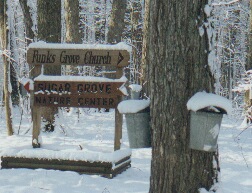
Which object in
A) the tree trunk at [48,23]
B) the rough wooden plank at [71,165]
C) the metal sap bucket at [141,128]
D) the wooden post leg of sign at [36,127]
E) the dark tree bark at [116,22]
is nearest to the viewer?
the metal sap bucket at [141,128]

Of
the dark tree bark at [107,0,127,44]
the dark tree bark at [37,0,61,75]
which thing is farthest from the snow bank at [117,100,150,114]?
the dark tree bark at [107,0,127,44]

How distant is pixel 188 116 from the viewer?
341 centimetres

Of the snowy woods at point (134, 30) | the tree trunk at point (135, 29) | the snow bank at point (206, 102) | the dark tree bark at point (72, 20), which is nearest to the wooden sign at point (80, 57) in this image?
the snow bank at point (206, 102)

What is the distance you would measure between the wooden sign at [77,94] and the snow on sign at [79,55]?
0.33 meters

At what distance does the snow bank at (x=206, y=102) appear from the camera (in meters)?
3.26

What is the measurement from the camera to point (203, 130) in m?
3.31

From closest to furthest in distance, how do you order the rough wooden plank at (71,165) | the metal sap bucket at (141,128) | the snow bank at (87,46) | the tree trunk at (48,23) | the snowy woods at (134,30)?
the metal sap bucket at (141,128)
the rough wooden plank at (71,165)
the snow bank at (87,46)
the tree trunk at (48,23)
the snowy woods at (134,30)

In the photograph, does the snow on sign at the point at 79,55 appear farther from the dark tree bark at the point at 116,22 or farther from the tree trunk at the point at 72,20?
the dark tree bark at the point at 116,22

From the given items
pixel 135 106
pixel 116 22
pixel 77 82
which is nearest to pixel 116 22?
pixel 116 22

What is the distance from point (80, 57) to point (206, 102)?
155 inches

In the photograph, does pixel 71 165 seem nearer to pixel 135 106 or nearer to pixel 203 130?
pixel 135 106

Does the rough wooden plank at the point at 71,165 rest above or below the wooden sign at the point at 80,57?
below

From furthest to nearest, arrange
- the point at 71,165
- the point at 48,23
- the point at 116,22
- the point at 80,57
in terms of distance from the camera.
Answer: the point at 116,22 < the point at 48,23 < the point at 80,57 < the point at 71,165

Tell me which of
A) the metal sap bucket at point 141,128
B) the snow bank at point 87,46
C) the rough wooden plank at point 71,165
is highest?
the snow bank at point 87,46
